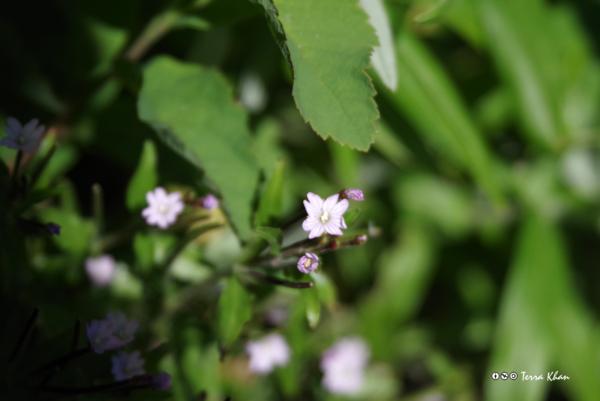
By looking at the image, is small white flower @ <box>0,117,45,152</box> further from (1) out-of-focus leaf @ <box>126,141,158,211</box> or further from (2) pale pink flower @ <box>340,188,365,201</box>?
(2) pale pink flower @ <box>340,188,365,201</box>

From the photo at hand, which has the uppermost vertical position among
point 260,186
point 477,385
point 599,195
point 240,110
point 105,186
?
point 240,110

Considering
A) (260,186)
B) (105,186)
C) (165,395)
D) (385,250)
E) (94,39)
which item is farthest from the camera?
(385,250)

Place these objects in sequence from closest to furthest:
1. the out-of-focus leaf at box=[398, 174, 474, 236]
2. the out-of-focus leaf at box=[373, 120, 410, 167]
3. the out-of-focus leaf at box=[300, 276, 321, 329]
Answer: the out-of-focus leaf at box=[300, 276, 321, 329], the out-of-focus leaf at box=[373, 120, 410, 167], the out-of-focus leaf at box=[398, 174, 474, 236]

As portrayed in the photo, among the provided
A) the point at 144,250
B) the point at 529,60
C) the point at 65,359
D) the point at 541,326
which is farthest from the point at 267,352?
the point at 529,60

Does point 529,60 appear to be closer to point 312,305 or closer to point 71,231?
point 312,305

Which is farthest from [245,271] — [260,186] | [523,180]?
[523,180]

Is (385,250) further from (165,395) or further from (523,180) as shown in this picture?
(165,395)

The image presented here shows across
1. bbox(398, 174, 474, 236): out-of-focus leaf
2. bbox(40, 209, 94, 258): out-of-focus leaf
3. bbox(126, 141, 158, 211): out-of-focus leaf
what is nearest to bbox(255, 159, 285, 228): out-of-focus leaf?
bbox(126, 141, 158, 211): out-of-focus leaf

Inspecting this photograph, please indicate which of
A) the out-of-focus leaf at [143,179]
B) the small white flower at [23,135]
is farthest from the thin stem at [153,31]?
the small white flower at [23,135]
